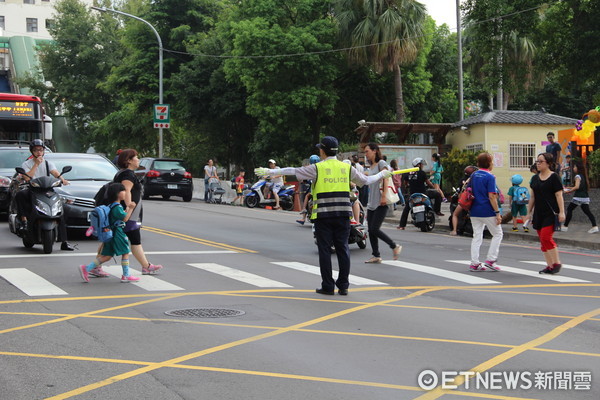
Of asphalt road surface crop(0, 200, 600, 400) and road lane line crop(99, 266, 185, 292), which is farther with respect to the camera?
road lane line crop(99, 266, 185, 292)

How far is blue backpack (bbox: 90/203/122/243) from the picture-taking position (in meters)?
11.1

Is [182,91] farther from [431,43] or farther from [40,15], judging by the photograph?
[40,15]

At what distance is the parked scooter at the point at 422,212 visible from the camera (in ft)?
70.5

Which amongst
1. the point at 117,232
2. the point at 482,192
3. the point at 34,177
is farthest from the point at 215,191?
the point at 117,232

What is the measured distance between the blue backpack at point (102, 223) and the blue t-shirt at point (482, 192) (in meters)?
5.35

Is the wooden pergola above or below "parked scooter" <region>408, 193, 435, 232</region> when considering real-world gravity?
above

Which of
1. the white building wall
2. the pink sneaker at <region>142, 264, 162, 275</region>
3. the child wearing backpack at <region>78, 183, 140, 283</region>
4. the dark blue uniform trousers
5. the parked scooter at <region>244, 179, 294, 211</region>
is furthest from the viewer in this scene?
the white building wall

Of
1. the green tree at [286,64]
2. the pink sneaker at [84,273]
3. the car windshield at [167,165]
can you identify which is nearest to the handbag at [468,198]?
the pink sneaker at [84,273]

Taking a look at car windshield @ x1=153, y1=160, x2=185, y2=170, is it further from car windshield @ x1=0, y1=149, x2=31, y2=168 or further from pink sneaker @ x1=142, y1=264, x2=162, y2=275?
pink sneaker @ x1=142, y1=264, x2=162, y2=275

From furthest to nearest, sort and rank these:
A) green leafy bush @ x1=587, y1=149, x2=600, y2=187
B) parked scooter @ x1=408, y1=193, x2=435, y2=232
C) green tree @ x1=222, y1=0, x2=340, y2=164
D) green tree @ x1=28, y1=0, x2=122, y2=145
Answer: green tree @ x1=28, y1=0, x2=122, y2=145
green tree @ x1=222, y1=0, x2=340, y2=164
green leafy bush @ x1=587, y1=149, x2=600, y2=187
parked scooter @ x1=408, y1=193, x2=435, y2=232

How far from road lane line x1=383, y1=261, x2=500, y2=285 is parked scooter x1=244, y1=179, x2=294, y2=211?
1624 centimetres

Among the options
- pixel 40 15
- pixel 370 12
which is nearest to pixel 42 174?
pixel 370 12

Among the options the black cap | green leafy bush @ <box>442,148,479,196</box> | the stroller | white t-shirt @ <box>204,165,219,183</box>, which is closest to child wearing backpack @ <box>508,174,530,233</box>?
the black cap

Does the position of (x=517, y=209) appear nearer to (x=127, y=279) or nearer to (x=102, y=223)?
(x=127, y=279)
